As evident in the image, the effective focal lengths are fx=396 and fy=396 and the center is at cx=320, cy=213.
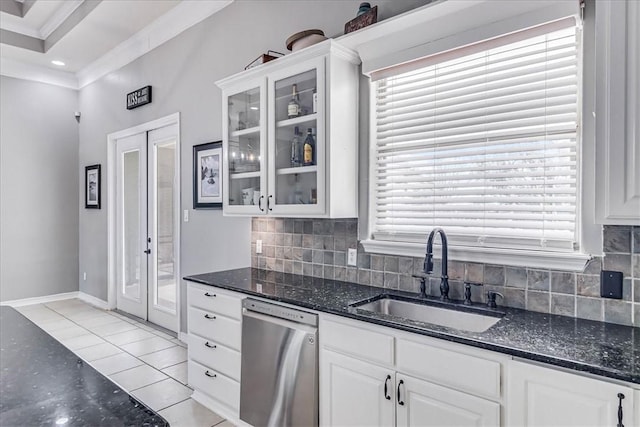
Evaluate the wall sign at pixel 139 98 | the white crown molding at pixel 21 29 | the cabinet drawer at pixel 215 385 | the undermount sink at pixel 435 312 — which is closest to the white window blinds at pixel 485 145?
the undermount sink at pixel 435 312

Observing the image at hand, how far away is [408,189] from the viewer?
7.81 ft

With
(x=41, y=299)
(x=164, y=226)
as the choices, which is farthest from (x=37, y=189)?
(x=164, y=226)

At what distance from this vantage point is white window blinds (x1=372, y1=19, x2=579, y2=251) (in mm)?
1839

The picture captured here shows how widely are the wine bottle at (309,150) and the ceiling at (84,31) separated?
1.82 m

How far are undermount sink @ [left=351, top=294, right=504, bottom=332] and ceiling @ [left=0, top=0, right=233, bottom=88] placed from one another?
2868mm

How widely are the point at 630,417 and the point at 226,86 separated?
2844 millimetres

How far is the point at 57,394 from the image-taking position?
88cm

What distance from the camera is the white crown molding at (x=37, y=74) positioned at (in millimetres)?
5172

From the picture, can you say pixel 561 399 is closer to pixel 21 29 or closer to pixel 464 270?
pixel 464 270

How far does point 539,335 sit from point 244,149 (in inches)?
85.0

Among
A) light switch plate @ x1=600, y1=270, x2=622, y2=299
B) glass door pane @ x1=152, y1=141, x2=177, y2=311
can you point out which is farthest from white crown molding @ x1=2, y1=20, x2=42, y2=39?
light switch plate @ x1=600, y1=270, x2=622, y2=299

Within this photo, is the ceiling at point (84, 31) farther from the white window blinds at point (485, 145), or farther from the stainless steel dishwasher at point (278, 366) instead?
the stainless steel dishwasher at point (278, 366)

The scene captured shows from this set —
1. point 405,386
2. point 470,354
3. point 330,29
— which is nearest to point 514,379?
point 470,354

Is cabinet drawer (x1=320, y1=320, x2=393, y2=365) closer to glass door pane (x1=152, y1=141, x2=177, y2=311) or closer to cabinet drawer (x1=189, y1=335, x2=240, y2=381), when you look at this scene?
cabinet drawer (x1=189, y1=335, x2=240, y2=381)
